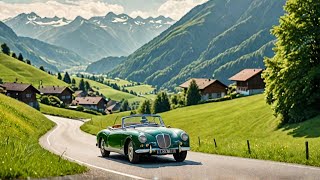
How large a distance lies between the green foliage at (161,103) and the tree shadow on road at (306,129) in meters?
75.5

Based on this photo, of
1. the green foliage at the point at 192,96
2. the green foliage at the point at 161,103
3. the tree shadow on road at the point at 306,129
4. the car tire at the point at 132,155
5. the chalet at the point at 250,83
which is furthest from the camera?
the chalet at the point at 250,83

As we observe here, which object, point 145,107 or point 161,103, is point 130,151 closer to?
point 161,103

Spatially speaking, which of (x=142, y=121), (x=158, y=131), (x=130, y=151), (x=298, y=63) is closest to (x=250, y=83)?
(x=298, y=63)

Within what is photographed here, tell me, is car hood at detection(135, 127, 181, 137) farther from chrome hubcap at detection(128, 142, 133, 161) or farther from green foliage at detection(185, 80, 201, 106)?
green foliage at detection(185, 80, 201, 106)

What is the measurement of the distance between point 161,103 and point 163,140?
10837 centimetres

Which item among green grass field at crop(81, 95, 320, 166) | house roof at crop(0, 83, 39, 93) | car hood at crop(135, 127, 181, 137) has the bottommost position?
green grass field at crop(81, 95, 320, 166)

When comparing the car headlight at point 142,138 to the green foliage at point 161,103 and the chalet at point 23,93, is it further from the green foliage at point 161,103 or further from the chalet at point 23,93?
the chalet at point 23,93

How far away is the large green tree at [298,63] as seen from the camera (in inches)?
1945

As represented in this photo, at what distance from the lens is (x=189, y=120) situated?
79.1 metres

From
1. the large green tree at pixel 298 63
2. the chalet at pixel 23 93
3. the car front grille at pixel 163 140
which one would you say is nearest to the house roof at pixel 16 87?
the chalet at pixel 23 93

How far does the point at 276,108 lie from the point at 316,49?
26.9ft

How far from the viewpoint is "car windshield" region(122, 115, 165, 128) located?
2030 centimetres

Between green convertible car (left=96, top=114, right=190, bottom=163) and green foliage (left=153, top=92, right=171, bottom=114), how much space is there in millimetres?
105003

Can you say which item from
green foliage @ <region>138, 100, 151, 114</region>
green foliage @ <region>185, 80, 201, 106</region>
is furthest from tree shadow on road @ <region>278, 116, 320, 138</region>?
green foliage @ <region>138, 100, 151, 114</region>
